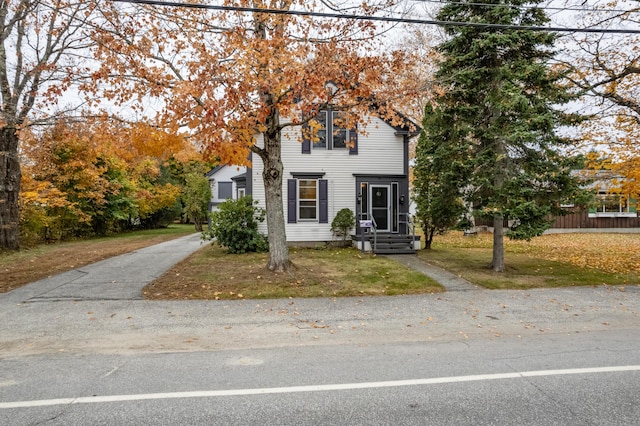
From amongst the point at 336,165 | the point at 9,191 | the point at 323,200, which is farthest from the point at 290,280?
the point at 9,191

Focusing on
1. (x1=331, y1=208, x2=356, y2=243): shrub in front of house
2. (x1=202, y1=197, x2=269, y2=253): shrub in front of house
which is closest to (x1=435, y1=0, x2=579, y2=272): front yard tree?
(x1=331, y1=208, x2=356, y2=243): shrub in front of house

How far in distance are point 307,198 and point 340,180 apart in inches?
63.6

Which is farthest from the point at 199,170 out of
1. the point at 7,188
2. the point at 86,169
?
the point at 7,188

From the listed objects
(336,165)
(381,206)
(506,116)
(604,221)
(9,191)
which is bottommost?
(604,221)

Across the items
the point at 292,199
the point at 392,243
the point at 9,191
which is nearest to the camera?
the point at 392,243

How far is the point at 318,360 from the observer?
4.63 metres

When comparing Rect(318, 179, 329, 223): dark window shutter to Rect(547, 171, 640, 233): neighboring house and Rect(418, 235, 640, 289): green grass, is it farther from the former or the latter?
Rect(547, 171, 640, 233): neighboring house

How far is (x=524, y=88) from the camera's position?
10.2 meters

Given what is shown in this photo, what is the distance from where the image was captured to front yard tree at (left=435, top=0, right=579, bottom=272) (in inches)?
376

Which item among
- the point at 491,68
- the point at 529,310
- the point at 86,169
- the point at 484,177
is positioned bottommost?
the point at 529,310

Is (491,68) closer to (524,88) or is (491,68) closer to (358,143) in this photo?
(524,88)

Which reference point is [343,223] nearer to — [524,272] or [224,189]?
[524,272]

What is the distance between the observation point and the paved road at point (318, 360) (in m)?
3.37

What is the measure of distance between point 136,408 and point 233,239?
11090 mm
